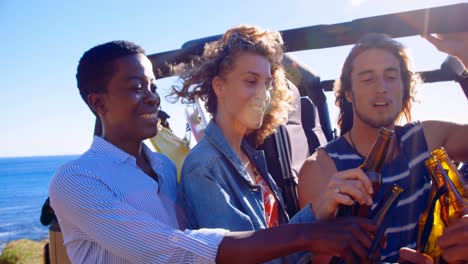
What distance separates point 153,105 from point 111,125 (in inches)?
8.7

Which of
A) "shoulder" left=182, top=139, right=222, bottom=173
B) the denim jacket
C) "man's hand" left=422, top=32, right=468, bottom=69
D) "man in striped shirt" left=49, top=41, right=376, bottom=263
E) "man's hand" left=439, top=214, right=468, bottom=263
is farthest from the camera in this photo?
"shoulder" left=182, top=139, right=222, bottom=173

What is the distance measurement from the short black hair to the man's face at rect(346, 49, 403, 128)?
1.30m

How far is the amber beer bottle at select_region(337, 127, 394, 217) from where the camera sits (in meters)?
1.43

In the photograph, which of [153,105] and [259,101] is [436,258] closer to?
[259,101]

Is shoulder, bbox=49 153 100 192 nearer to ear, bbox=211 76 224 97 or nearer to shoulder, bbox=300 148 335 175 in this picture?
ear, bbox=211 76 224 97

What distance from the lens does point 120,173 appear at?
74.2 inches

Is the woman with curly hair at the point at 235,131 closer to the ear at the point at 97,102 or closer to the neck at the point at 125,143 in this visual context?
the neck at the point at 125,143

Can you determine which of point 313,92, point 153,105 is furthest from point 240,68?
point 313,92

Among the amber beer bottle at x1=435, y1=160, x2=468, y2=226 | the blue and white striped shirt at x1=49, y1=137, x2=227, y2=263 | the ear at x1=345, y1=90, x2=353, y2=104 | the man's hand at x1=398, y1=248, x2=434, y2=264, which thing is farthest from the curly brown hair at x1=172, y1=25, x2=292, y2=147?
the man's hand at x1=398, y1=248, x2=434, y2=264

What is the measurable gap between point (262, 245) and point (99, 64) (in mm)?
1221

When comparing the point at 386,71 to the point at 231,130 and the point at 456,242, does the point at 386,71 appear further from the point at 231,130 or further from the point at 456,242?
the point at 456,242

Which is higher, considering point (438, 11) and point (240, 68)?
point (438, 11)

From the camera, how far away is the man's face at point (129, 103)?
2.09 metres

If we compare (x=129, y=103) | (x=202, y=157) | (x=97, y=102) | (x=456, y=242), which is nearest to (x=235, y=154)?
(x=202, y=157)
